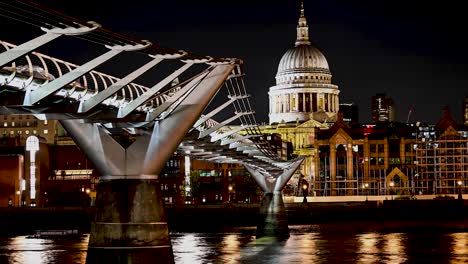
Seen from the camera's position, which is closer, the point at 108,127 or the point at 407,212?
the point at 108,127

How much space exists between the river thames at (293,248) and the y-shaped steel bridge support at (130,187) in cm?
2349

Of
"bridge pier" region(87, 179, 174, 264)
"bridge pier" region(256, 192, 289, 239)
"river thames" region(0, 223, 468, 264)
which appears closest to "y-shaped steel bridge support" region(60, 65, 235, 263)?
"bridge pier" region(87, 179, 174, 264)

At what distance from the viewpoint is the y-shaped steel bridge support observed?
99.7 ft

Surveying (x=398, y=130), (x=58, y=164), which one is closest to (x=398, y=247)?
(x=58, y=164)

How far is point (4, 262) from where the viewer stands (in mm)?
55438

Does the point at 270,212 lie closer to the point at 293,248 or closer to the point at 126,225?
the point at 293,248

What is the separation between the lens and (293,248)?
2596 inches

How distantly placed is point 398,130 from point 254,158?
442 feet

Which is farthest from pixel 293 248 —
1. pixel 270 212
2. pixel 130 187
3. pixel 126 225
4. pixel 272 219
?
pixel 126 225

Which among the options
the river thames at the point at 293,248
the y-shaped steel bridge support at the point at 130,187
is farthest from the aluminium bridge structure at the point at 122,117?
the river thames at the point at 293,248

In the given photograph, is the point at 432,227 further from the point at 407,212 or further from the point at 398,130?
the point at 398,130

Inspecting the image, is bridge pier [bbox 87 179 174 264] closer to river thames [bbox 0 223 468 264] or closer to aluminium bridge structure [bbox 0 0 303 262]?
aluminium bridge structure [bbox 0 0 303 262]

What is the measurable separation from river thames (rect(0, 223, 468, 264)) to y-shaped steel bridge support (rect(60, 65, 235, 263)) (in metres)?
23.5

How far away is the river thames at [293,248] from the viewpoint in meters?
56.8
